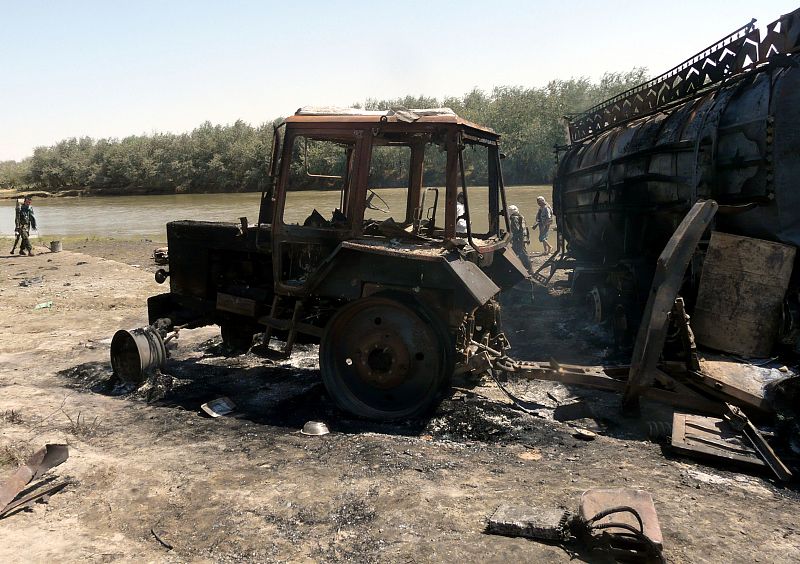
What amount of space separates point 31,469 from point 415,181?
12.7 ft

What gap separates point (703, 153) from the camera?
20.3 ft

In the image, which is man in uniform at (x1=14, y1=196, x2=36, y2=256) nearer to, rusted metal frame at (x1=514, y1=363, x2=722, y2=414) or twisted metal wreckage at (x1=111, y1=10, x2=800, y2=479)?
twisted metal wreckage at (x1=111, y1=10, x2=800, y2=479)

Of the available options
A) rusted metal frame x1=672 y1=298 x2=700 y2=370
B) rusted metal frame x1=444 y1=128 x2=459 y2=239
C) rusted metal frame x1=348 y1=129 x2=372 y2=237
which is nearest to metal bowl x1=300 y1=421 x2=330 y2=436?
rusted metal frame x1=348 y1=129 x2=372 y2=237

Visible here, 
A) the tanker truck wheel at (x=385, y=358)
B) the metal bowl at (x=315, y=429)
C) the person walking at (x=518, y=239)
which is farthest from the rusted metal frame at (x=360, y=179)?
the person walking at (x=518, y=239)

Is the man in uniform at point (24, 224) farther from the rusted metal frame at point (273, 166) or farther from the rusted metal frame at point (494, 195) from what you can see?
the rusted metal frame at point (494, 195)

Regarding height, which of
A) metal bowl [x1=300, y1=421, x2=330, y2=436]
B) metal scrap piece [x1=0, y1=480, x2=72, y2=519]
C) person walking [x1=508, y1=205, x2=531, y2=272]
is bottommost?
metal scrap piece [x1=0, y1=480, x2=72, y2=519]

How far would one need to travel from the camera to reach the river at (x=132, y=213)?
24891mm

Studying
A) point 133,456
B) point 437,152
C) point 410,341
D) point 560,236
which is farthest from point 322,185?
point 560,236

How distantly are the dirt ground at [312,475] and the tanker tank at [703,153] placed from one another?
7.45 ft

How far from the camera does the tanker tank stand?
5488mm

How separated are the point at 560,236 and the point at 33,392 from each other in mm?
9473

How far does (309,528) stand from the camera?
3.38 meters

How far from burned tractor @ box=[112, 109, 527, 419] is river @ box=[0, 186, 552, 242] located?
20.9 ft

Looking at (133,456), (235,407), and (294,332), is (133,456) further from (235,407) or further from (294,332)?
(294,332)
